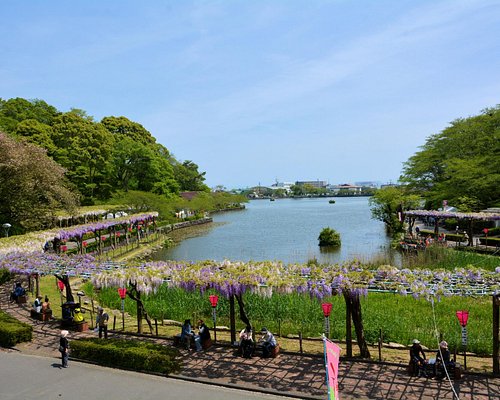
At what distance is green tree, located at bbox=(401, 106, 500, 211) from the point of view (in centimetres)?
3438

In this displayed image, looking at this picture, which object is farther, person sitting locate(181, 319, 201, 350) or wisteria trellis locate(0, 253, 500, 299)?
person sitting locate(181, 319, 201, 350)

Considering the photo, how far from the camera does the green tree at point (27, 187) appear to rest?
26.0m

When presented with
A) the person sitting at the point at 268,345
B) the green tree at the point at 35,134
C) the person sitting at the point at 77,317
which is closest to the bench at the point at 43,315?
the person sitting at the point at 77,317

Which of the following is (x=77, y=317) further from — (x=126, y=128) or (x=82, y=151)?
(x=126, y=128)

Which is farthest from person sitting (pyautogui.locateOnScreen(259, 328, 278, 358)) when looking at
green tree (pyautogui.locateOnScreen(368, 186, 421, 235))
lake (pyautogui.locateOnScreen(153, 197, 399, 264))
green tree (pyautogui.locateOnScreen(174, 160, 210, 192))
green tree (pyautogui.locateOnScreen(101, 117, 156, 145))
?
green tree (pyautogui.locateOnScreen(174, 160, 210, 192))

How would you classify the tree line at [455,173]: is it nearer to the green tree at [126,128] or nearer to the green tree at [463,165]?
the green tree at [463,165]

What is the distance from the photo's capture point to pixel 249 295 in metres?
16.2

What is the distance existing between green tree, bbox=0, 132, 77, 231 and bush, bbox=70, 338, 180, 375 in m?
18.1

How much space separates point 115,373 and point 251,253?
23.8m

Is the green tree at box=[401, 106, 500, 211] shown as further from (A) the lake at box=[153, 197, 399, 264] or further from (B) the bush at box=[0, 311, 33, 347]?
(B) the bush at box=[0, 311, 33, 347]

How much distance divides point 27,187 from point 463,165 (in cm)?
3290

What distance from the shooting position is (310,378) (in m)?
9.60

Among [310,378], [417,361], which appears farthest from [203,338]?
[417,361]

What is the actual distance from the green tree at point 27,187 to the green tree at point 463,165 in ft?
101
